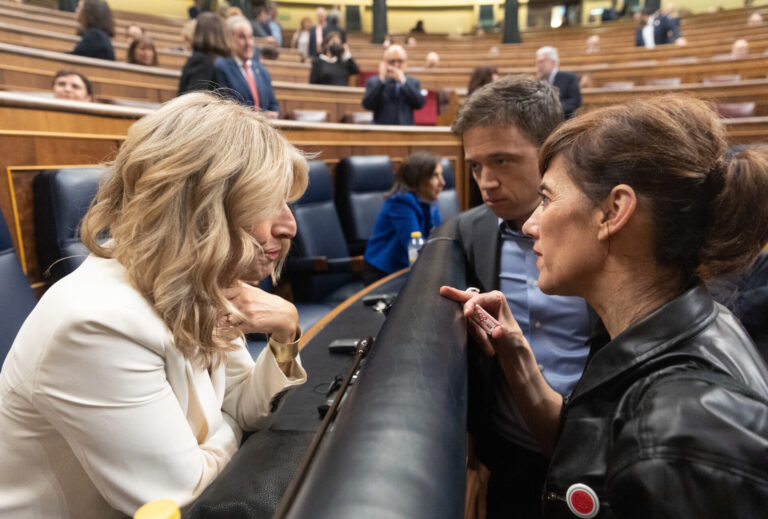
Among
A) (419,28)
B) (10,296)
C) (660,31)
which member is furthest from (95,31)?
(419,28)

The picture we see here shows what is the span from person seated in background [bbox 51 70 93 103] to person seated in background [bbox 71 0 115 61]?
0.58 metres

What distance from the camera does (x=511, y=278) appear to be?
0.84m

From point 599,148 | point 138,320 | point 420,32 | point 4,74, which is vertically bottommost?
point 138,320

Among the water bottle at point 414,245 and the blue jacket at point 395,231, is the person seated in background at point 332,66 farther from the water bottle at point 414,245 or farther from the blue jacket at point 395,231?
the water bottle at point 414,245

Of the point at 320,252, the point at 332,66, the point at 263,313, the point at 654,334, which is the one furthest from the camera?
the point at 332,66

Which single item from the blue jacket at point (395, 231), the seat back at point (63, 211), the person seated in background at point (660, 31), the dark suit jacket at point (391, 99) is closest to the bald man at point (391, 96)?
the dark suit jacket at point (391, 99)

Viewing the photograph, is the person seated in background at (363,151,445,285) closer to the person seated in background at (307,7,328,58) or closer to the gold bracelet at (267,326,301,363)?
the gold bracelet at (267,326,301,363)

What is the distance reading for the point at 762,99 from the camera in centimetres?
320

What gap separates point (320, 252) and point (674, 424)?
5.20 feet

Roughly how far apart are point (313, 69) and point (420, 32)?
586 centimetres

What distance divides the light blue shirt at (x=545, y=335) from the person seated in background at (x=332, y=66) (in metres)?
3.14

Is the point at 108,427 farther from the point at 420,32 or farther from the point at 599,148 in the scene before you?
the point at 420,32

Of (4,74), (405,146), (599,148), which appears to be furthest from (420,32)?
(599,148)

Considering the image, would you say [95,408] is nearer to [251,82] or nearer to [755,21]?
[251,82]
